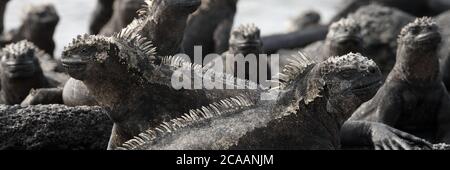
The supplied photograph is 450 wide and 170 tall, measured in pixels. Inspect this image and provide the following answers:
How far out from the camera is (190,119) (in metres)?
7.88

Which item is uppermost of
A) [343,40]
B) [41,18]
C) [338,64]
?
[338,64]

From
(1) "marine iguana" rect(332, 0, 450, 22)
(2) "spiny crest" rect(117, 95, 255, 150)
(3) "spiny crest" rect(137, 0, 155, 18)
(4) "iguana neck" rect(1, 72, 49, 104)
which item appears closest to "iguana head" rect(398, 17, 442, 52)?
(3) "spiny crest" rect(137, 0, 155, 18)

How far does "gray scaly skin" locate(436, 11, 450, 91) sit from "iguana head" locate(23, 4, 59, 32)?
15.0ft

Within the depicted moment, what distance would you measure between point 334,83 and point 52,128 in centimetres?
196

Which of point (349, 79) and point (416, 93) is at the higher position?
point (349, 79)

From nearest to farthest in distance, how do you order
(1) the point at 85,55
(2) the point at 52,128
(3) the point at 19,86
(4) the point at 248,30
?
(1) the point at 85,55, (2) the point at 52,128, (3) the point at 19,86, (4) the point at 248,30

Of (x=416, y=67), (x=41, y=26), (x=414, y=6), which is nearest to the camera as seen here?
(x=416, y=67)

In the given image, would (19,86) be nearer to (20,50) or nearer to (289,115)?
(20,50)

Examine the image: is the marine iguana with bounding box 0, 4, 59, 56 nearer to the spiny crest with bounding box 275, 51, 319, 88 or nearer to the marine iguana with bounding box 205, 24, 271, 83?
the marine iguana with bounding box 205, 24, 271, 83

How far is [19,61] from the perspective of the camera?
11.8 meters

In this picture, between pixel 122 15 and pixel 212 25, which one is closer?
pixel 122 15

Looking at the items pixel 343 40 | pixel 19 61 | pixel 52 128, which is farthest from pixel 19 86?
pixel 52 128

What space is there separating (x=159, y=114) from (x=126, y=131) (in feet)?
0.86
